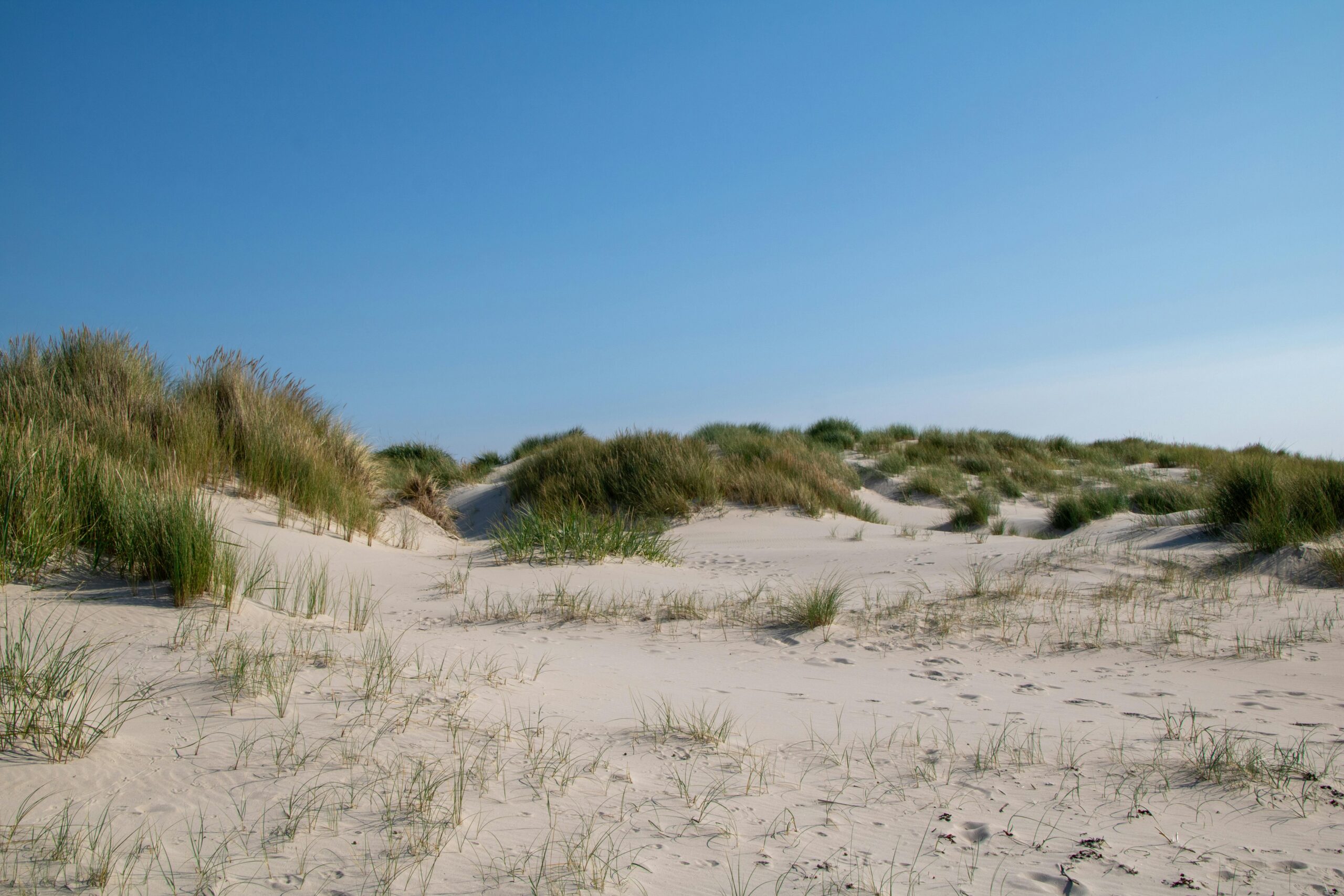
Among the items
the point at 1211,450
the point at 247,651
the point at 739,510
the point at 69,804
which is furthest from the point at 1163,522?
the point at 1211,450

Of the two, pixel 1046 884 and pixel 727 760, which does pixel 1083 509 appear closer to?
pixel 727 760

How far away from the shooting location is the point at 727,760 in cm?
281

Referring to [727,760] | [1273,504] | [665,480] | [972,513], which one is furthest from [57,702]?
[972,513]

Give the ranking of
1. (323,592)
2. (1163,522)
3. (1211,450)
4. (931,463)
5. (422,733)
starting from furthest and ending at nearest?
(1211,450) → (931,463) → (1163,522) → (323,592) → (422,733)

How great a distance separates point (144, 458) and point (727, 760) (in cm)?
574

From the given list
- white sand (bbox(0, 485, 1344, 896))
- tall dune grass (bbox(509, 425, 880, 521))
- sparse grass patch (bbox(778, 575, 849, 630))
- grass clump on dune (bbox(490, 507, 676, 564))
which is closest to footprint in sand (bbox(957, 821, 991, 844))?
white sand (bbox(0, 485, 1344, 896))

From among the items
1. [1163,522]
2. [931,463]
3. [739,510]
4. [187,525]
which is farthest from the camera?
[931,463]

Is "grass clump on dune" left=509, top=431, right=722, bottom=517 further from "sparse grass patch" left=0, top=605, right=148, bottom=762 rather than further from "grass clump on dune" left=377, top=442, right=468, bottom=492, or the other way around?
"sparse grass patch" left=0, top=605, right=148, bottom=762

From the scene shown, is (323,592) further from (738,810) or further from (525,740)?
(738,810)

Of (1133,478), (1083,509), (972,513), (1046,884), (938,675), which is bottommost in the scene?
(1046,884)

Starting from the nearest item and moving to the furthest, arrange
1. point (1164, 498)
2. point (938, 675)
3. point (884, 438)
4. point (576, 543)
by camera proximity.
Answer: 1. point (938, 675)
2. point (576, 543)
3. point (1164, 498)
4. point (884, 438)

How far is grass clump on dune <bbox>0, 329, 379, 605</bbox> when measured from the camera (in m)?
4.33

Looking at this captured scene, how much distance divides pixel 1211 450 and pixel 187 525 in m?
21.6

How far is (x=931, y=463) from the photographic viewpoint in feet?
54.7
